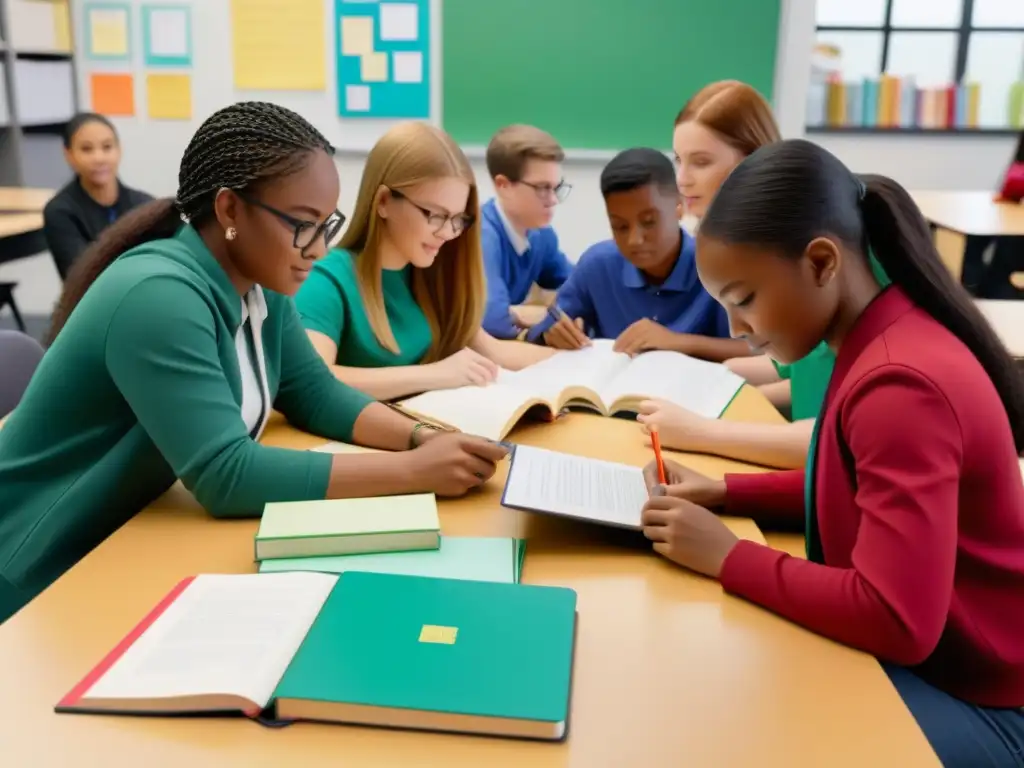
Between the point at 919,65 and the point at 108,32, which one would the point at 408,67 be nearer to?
the point at 108,32

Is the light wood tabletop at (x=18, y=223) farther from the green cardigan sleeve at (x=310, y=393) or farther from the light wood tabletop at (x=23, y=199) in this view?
the green cardigan sleeve at (x=310, y=393)

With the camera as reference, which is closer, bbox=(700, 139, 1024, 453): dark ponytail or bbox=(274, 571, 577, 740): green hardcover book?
bbox=(274, 571, 577, 740): green hardcover book

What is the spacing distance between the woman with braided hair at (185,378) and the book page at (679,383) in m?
0.52

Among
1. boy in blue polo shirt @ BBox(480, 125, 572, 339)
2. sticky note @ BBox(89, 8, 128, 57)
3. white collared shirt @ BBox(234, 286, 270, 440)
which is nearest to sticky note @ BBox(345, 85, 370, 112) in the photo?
sticky note @ BBox(89, 8, 128, 57)

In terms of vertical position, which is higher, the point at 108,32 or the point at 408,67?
the point at 108,32

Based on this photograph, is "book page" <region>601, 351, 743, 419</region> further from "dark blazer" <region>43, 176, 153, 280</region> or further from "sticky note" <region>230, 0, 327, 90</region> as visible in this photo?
"sticky note" <region>230, 0, 327, 90</region>

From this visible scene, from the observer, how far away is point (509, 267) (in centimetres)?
309

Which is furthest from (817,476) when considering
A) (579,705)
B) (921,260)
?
(579,705)

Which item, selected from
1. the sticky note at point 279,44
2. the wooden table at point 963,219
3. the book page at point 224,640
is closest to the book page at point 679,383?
the book page at point 224,640

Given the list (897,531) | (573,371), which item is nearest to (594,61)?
(573,371)

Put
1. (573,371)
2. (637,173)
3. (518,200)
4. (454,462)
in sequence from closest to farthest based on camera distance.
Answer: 1. (454,462)
2. (573,371)
3. (637,173)
4. (518,200)

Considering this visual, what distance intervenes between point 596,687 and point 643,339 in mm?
1286

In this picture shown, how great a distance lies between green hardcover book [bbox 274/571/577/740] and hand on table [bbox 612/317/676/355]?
3.75 ft

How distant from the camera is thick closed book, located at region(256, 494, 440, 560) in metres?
1.05
